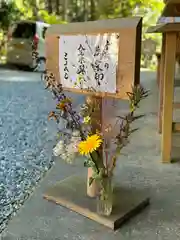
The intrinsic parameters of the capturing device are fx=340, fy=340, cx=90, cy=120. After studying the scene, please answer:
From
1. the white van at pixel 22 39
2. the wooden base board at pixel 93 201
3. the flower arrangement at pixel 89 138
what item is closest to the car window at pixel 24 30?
the white van at pixel 22 39

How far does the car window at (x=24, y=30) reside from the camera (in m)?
8.94

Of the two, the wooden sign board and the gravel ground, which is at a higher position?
the wooden sign board

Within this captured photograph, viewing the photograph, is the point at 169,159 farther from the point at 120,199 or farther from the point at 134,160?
the point at 120,199

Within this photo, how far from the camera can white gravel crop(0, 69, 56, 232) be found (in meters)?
2.01

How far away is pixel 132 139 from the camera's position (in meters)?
3.10

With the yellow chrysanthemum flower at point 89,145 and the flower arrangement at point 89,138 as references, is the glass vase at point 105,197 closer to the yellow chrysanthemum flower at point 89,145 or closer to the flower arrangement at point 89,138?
the flower arrangement at point 89,138

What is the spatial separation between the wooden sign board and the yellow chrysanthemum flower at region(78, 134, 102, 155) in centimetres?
24

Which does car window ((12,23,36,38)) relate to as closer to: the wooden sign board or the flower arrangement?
the wooden sign board

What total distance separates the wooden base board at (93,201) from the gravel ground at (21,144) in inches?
8.1

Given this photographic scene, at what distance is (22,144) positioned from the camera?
9.94 ft

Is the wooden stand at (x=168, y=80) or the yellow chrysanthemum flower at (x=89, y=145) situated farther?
the wooden stand at (x=168, y=80)

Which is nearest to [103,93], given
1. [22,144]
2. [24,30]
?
[22,144]

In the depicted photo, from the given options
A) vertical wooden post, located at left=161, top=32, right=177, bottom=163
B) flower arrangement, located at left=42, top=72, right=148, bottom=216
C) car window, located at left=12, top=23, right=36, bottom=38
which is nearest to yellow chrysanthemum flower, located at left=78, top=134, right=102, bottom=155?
flower arrangement, located at left=42, top=72, right=148, bottom=216

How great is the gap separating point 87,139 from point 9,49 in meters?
8.20
